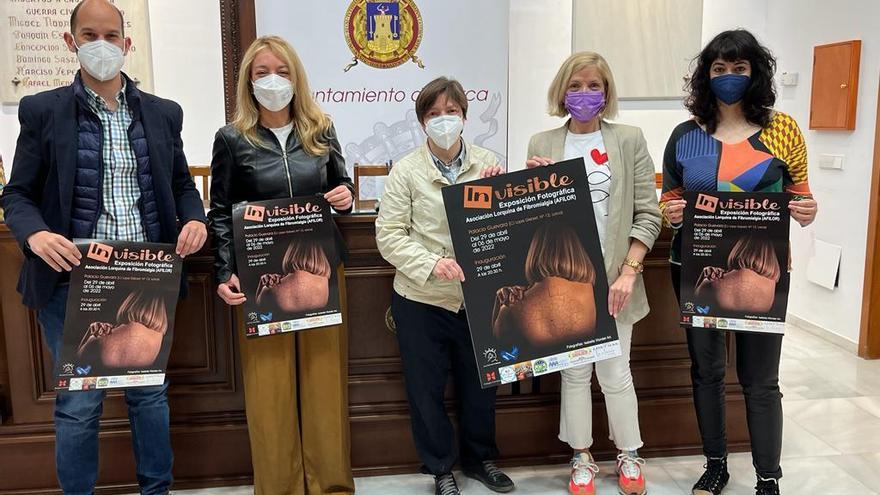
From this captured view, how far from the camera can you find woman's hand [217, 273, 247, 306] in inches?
85.7

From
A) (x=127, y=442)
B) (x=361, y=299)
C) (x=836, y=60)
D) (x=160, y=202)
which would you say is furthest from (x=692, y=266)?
(x=836, y=60)

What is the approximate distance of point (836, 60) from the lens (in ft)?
14.4

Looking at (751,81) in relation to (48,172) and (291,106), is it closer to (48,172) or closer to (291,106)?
(291,106)

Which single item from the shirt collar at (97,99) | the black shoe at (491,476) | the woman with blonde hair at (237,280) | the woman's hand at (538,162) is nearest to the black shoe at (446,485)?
the black shoe at (491,476)

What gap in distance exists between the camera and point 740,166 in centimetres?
222

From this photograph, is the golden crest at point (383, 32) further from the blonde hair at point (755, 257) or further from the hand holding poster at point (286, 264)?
the blonde hair at point (755, 257)

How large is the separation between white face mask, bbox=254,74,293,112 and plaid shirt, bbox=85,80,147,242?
389 mm

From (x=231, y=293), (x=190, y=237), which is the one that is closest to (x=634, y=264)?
(x=231, y=293)

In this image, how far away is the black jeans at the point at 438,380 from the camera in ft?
7.98

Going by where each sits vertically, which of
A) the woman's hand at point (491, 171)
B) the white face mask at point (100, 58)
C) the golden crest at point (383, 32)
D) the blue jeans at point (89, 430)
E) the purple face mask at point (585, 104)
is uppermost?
the golden crest at point (383, 32)

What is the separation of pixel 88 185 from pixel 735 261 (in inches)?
79.0

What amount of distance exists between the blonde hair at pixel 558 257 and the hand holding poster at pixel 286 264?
65 centimetres

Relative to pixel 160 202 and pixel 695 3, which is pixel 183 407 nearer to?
pixel 160 202

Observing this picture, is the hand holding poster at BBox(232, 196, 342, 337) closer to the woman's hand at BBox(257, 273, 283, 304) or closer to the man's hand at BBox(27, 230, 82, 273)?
the woman's hand at BBox(257, 273, 283, 304)
